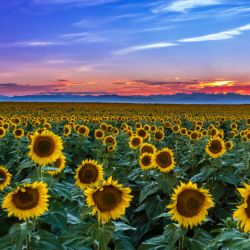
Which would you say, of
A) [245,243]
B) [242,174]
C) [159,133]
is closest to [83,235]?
[245,243]

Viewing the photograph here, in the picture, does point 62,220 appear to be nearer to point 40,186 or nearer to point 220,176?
point 40,186

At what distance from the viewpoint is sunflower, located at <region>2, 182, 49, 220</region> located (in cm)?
401

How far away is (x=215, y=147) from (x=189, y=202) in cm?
445

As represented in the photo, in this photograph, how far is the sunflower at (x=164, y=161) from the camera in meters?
7.07

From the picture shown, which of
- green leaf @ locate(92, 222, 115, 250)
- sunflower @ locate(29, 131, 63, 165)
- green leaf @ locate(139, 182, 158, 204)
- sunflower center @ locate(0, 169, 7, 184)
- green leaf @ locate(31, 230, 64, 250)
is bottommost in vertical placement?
green leaf @ locate(139, 182, 158, 204)

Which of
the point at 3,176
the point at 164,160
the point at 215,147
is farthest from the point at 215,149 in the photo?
the point at 3,176

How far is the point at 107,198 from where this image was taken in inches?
163

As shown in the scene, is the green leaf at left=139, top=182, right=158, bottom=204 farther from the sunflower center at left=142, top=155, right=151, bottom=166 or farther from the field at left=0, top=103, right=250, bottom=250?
the sunflower center at left=142, top=155, right=151, bottom=166

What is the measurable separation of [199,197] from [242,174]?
4906 millimetres

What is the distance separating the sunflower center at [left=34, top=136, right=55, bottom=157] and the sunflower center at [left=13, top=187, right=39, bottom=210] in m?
1.81

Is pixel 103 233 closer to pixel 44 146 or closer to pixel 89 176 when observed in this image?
pixel 89 176

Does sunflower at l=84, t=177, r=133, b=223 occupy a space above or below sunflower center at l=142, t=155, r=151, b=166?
above

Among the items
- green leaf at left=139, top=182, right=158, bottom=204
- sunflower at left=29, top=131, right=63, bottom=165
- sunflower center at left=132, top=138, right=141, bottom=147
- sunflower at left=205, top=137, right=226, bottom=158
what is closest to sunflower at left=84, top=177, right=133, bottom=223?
sunflower at left=29, top=131, right=63, bottom=165

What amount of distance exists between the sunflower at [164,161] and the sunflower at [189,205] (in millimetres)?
2790
